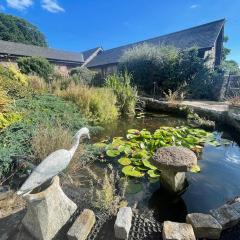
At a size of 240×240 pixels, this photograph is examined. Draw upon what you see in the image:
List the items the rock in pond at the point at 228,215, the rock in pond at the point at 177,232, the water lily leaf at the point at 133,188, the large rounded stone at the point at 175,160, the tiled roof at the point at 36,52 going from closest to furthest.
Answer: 1. the rock in pond at the point at 177,232
2. the rock in pond at the point at 228,215
3. the large rounded stone at the point at 175,160
4. the water lily leaf at the point at 133,188
5. the tiled roof at the point at 36,52

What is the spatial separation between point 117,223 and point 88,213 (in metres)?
0.34

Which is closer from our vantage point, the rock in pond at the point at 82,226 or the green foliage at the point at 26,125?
the rock in pond at the point at 82,226

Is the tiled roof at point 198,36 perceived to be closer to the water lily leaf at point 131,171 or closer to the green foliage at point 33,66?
the green foliage at point 33,66

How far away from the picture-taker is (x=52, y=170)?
1805 mm

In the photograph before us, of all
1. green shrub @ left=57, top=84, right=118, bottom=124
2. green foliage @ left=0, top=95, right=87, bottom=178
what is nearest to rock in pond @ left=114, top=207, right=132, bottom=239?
green foliage @ left=0, top=95, right=87, bottom=178

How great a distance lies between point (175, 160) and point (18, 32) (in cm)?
5260

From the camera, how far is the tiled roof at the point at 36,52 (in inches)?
867

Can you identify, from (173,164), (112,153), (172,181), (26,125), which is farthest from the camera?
(112,153)

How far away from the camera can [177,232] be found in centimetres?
181

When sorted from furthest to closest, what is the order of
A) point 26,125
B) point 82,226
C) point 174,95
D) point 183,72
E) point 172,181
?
point 183,72, point 174,95, point 26,125, point 172,181, point 82,226

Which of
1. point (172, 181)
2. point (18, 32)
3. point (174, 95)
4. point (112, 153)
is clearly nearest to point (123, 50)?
point (174, 95)

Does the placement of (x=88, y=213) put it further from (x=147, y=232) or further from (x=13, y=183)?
(x=13, y=183)

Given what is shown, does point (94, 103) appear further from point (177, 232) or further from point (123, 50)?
point (123, 50)

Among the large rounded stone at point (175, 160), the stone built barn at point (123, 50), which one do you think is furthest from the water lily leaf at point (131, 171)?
the stone built barn at point (123, 50)
